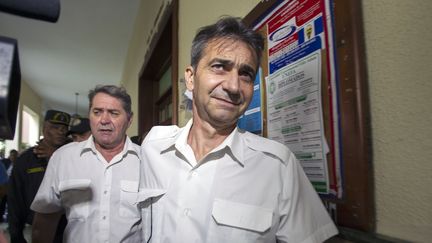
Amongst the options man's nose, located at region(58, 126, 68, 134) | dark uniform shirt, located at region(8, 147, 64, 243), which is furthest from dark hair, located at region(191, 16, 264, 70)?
man's nose, located at region(58, 126, 68, 134)

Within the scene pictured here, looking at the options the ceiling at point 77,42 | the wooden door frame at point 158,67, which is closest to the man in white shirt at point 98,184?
the wooden door frame at point 158,67

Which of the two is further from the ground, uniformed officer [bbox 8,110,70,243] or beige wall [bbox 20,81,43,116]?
beige wall [bbox 20,81,43,116]

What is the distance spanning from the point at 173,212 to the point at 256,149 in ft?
0.88

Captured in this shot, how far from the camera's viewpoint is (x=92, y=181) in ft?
4.67

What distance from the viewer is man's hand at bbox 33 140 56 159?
2.07m

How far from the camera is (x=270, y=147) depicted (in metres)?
0.80

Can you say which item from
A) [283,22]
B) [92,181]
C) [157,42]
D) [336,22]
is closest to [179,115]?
[92,181]

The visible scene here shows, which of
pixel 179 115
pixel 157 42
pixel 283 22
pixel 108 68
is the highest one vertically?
pixel 108 68

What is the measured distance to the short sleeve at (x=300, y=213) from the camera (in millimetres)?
691

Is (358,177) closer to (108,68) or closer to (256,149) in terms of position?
(256,149)

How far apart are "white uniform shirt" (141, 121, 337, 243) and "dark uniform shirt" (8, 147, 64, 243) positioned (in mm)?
1423

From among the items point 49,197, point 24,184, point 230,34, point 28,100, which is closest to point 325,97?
point 230,34

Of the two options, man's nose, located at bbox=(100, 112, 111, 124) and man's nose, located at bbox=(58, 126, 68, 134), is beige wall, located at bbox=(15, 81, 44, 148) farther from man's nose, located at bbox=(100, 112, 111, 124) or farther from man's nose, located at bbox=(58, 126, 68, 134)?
man's nose, located at bbox=(100, 112, 111, 124)

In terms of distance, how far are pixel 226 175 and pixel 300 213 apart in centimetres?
20
